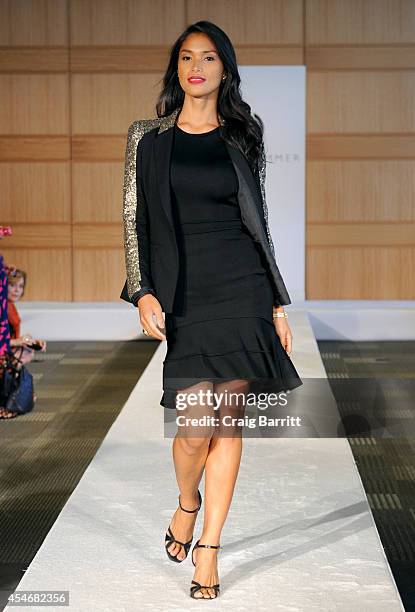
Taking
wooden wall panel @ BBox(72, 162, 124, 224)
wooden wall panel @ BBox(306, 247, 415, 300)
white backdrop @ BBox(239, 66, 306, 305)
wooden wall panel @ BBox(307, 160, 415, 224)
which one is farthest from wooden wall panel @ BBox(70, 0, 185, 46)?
wooden wall panel @ BBox(306, 247, 415, 300)

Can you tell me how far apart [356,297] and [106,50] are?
9.25ft

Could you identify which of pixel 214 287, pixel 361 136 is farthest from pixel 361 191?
pixel 214 287

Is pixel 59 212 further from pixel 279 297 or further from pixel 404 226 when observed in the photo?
pixel 279 297

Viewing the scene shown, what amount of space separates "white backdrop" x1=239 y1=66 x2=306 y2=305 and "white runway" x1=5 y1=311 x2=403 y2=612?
4.72 meters

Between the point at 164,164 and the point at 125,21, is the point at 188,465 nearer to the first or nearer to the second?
the point at 164,164

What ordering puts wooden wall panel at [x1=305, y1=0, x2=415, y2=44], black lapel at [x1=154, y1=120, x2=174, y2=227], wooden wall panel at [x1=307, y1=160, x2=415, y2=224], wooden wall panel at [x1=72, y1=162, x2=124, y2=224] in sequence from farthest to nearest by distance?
wooden wall panel at [x1=72, y1=162, x2=124, y2=224], wooden wall panel at [x1=307, y1=160, x2=415, y2=224], wooden wall panel at [x1=305, y1=0, x2=415, y2=44], black lapel at [x1=154, y1=120, x2=174, y2=227]

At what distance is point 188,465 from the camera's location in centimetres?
239

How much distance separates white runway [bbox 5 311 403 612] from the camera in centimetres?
235

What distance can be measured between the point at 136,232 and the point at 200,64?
389 mm

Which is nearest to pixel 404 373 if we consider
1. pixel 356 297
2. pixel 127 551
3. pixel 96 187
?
pixel 356 297

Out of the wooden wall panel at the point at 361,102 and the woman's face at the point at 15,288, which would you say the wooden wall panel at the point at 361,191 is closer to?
the wooden wall panel at the point at 361,102

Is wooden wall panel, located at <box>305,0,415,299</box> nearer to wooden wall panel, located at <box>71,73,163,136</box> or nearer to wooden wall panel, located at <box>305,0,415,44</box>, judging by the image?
wooden wall panel, located at <box>305,0,415,44</box>

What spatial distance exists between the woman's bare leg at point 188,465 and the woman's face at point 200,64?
64 cm

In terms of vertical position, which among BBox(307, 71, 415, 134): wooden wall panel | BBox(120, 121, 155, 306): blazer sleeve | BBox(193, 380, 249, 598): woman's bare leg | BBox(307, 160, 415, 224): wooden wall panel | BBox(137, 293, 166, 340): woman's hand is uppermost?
BBox(307, 71, 415, 134): wooden wall panel
